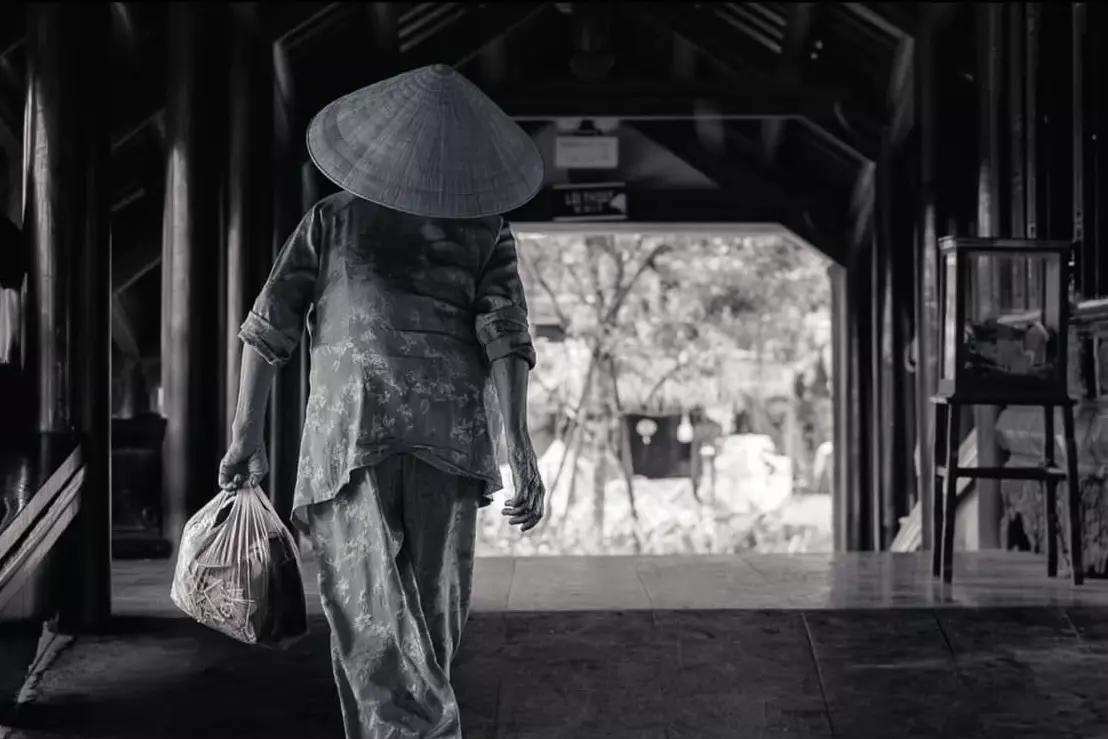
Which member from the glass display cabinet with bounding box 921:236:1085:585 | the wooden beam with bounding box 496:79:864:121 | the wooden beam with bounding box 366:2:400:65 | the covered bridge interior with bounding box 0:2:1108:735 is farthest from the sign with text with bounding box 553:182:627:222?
the glass display cabinet with bounding box 921:236:1085:585

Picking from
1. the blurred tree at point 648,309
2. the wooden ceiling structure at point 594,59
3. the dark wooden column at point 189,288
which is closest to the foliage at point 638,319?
the blurred tree at point 648,309

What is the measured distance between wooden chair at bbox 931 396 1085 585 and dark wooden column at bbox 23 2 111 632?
2.71m

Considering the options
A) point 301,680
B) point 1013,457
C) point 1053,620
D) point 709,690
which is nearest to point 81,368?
point 301,680

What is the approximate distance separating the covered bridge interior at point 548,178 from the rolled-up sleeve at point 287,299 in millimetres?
853

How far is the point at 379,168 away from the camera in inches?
109

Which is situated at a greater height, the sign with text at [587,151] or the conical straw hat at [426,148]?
the sign with text at [587,151]

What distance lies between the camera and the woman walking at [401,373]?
2.72 m

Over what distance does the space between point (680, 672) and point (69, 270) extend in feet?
6.56

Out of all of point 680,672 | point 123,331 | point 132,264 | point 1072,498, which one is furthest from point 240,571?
point 123,331

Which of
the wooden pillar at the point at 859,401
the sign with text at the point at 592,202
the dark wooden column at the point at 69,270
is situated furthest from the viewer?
the sign with text at the point at 592,202

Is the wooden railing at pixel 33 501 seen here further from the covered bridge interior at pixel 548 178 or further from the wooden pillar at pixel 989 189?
the wooden pillar at pixel 989 189

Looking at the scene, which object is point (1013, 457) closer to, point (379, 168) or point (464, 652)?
point (464, 652)

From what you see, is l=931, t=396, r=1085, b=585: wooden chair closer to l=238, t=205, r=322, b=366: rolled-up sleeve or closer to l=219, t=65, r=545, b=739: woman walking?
l=219, t=65, r=545, b=739: woman walking

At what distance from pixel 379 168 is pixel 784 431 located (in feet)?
44.2
